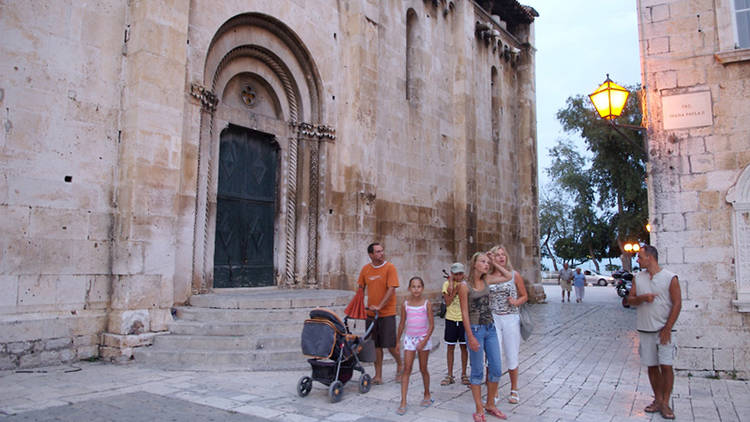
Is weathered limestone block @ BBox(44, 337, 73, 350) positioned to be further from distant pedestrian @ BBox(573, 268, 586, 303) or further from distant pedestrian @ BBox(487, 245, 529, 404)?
distant pedestrian @ BBox(573, 268, 586, 303)

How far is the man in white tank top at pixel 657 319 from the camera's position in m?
5.49

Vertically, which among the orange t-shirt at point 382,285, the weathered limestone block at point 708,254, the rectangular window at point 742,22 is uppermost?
the rectangular window at point 742,22

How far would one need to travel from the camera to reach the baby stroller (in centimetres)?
581

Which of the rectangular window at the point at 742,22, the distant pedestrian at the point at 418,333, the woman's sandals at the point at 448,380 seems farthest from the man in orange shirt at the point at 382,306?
the rectangular window at the point at 742,22

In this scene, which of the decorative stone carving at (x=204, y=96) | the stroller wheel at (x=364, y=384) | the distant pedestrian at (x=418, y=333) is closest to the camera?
the distant pedestrian at (x=418, y=333)

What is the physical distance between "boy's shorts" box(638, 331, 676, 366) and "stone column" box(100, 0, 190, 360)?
673cm

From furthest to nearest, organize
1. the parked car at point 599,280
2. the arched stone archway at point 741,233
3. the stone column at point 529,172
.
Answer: the parked car at point 599,280, the stone column at point 529,172, the arched stone archway at point 741,233

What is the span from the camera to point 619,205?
89.3 ft

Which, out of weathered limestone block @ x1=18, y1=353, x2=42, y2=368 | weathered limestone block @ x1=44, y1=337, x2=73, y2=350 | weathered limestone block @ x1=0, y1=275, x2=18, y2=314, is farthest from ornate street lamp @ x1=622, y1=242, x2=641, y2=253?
weathered limestone block @ x1=0, y1=275, x2=18, y2=314

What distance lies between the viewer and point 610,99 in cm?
871

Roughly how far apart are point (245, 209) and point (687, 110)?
835 cm

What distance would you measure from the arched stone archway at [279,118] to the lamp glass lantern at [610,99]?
19.6 feet

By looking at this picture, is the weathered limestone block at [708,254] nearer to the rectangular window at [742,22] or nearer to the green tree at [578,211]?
the rectangular window at [742,22]

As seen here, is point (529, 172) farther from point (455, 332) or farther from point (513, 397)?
point (513, 397)
